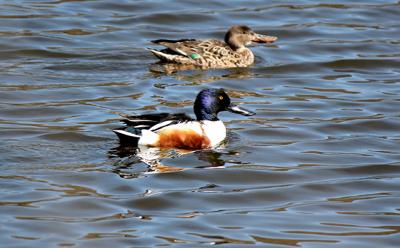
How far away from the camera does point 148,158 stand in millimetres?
12625

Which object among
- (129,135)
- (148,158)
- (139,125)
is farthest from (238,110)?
(148,158)

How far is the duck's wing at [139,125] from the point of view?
12953 mm

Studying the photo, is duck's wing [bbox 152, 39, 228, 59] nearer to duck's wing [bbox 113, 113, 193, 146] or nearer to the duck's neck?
the duck's neck

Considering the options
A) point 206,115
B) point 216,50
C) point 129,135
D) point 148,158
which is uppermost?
point 216,50

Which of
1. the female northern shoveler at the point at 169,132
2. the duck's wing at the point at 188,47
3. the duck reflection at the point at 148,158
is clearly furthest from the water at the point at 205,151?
the duck's wing at the point at 188,47

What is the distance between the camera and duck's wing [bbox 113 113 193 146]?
12953mm

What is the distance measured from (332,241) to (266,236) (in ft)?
1.75

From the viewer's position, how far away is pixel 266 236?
10156mm

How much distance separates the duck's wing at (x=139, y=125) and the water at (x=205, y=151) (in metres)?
0.27

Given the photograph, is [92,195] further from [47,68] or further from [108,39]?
[108,39]

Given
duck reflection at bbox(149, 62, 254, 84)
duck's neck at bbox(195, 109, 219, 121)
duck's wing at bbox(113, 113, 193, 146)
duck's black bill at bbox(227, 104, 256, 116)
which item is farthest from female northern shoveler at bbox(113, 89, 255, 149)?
duck reflection at bbox(149, 62, 254, 84)

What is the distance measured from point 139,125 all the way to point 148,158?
0.52 m

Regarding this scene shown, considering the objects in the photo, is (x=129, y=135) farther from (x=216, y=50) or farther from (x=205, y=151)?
(x=216, y=50)

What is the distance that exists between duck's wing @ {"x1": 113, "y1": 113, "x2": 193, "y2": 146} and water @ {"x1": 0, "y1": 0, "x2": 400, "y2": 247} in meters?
0.27
